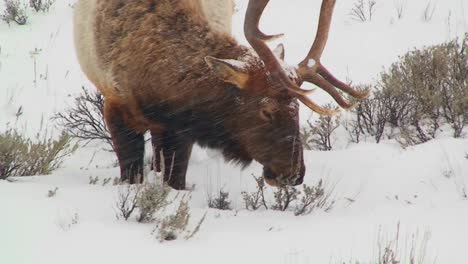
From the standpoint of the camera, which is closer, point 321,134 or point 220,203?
point 220,203

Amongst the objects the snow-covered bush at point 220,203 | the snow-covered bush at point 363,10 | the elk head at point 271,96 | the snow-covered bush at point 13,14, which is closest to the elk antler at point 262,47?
the elk head at point 271,96

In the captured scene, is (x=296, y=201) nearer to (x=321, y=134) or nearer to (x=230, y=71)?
(x=230, y=71)

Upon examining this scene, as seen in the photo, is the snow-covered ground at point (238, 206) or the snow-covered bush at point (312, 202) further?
the snow-covered bush at point (312, 202)

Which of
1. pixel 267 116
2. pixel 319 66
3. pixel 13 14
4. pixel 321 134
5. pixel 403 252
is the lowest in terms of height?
pixel 403 252

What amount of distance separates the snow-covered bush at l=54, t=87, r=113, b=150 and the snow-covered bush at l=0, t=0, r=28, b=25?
2.73m

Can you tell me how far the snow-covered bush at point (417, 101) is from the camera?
564 centimetres

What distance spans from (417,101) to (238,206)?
232cm

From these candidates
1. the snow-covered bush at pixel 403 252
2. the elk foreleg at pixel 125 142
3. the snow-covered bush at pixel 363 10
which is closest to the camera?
the snow-covered bush at pixel 403 252

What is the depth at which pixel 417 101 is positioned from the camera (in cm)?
585

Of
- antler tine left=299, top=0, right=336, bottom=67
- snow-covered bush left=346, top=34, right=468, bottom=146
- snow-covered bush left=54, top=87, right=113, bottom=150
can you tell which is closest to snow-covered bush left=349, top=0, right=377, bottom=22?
snow-covered bush left=346, top=34, right=468, bottom=146

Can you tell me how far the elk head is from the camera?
411 centimetres

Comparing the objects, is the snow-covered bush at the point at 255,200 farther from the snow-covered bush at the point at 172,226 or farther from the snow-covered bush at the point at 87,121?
the snow-covered bush at the point at 87,121

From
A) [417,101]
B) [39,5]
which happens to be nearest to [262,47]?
[417,101]

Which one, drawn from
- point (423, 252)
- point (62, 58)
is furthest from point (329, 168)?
point (62, 58)
